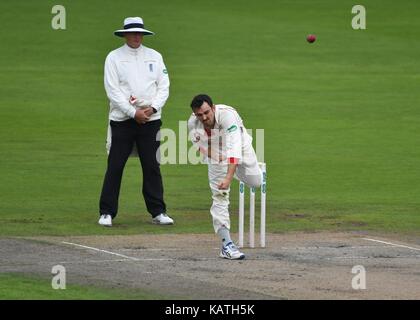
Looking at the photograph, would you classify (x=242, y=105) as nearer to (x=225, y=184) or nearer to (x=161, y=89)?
(x=161, y=89)

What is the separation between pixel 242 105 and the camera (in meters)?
28.6

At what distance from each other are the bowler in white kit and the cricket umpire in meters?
2.22

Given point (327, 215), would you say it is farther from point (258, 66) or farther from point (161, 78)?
point (258, 66)

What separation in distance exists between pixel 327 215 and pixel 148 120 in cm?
284

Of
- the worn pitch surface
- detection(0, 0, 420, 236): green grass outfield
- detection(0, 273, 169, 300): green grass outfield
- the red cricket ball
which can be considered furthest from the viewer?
the red cricket ball

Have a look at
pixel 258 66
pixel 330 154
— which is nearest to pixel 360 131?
pixel 330 154

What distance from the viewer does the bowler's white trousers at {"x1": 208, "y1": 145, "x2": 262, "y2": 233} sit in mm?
13641

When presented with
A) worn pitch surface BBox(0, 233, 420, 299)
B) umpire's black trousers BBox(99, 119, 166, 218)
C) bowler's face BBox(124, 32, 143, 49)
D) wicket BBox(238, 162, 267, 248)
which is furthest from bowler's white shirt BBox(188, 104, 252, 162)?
bowler's face BBox(124, 32, 143, 49)

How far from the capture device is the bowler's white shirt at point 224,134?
13.5 metres

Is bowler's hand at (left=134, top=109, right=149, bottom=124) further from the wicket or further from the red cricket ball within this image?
the red cricket ball

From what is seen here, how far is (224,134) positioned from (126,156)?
9.11ft

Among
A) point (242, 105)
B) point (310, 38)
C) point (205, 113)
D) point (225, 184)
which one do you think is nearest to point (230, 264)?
point (225, 184)

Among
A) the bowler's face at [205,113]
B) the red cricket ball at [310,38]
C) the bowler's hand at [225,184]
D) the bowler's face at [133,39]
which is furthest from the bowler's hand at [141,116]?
the red cricket ball at [310,38]

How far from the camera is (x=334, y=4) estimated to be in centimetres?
4122
